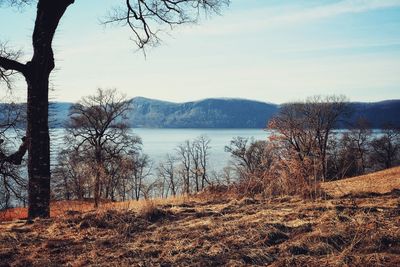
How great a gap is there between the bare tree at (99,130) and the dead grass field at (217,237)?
1178 inches

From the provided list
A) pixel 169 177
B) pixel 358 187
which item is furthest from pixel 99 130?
pixel 358 187

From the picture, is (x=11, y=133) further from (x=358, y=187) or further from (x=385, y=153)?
(x=385, y=153)

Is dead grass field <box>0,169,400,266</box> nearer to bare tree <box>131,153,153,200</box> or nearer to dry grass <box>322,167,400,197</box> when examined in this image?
bare tree <box>131,153,153,200</box>

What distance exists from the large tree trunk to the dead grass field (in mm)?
1558

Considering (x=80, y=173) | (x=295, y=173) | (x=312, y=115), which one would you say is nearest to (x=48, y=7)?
(x=80, y=173)

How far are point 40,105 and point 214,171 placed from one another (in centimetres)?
698

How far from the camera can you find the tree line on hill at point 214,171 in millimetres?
8469

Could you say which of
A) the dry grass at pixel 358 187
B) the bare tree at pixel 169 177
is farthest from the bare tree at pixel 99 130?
the dry grass at pixel 358 187

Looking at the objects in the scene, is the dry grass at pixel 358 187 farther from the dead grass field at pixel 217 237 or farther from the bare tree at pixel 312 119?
the bare tree at pixel 312 119

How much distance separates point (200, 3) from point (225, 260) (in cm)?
667

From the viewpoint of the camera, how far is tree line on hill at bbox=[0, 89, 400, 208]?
847 centimetres

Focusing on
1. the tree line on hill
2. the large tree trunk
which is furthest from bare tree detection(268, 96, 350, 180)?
the large tree trunk

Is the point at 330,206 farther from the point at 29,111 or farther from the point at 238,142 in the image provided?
the point at 238,142

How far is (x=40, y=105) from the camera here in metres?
8.14
